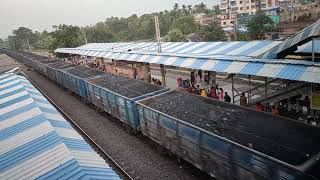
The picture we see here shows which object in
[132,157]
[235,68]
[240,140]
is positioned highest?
[235,68]

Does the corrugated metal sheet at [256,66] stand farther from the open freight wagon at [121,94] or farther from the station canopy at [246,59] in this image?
the open freight wagon at [121,94]

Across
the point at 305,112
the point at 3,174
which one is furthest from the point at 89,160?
the point at 305,112

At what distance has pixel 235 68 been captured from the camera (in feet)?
55.4

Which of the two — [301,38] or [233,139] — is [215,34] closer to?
[301,38]

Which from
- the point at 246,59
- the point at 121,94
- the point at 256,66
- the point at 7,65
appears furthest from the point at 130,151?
the point at 7,65

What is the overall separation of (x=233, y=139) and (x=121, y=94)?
9755mm

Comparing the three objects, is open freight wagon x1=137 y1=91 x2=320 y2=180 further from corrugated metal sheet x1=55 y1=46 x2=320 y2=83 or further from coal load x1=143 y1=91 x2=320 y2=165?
corrugated metal sheet x1=55 y1=46 x2=320 y2=83

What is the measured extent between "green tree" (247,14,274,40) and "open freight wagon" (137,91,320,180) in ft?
130

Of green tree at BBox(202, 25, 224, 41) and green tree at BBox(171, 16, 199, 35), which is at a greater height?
green tree at BBox(171, 16, 199, 35)

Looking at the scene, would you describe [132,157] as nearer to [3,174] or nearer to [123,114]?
[123,114]

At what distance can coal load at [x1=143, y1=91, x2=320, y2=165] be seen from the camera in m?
9.02

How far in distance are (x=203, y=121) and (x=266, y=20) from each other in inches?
1721

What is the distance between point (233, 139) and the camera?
10328mm

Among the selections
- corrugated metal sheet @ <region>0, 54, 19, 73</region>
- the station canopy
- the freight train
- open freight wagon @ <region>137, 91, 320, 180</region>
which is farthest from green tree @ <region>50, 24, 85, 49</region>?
open freight wagon @ <region>137, 91, 320, 180</region>
